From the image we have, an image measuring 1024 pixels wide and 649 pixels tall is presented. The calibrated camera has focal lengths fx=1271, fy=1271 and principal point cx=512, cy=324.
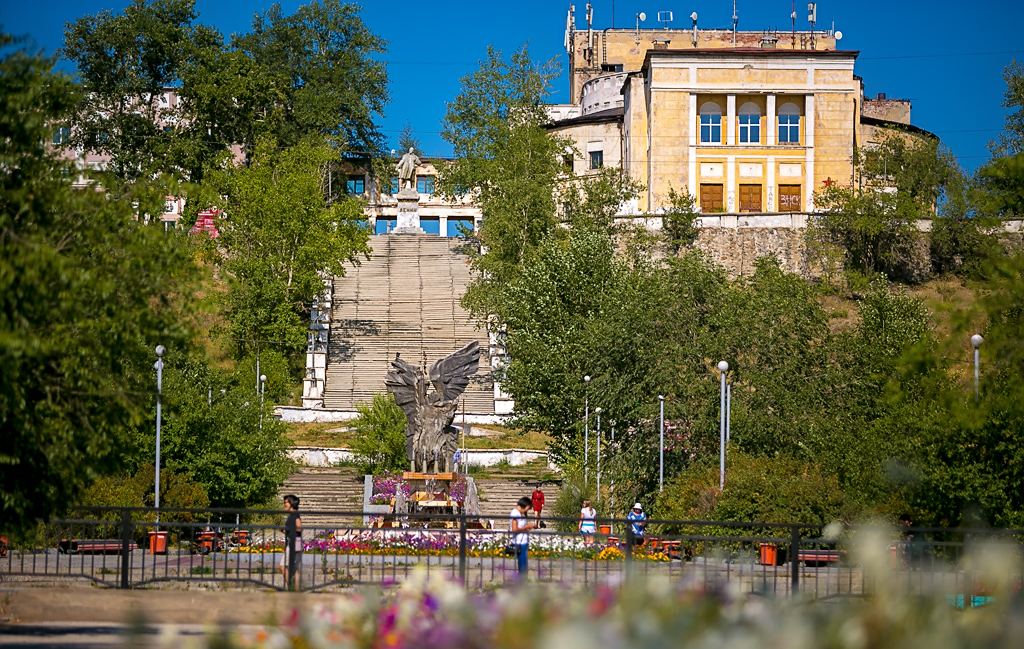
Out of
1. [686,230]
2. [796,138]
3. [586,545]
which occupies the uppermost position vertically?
[796,138]

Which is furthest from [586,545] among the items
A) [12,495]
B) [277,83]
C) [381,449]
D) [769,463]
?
[277,83]

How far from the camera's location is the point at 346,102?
80.3 metres

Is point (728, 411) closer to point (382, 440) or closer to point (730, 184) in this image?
point (382, 440)

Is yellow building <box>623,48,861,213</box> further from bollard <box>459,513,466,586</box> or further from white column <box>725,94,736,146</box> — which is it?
bollard <box>459,513,466,586</box>

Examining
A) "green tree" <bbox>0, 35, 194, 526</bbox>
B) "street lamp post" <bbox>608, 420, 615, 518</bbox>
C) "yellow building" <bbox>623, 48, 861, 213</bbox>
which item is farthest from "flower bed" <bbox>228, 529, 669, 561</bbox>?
"yellow building" <bbox>623, 48, 861, 213</bbox>

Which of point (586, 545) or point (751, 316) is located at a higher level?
point (751, 316)

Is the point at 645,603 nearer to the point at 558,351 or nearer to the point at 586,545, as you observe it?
the point at 586,545

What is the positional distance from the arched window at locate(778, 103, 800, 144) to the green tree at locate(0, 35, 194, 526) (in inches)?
2286

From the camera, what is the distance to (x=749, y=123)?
70000 mm

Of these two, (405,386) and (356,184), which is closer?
(405,386)

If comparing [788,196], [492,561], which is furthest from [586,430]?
[788,196]

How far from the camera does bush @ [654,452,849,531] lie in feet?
92.6

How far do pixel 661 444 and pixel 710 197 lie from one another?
122 feet

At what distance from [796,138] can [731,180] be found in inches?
171
